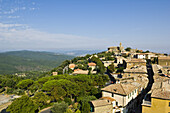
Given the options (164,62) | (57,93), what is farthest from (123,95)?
(164,62)

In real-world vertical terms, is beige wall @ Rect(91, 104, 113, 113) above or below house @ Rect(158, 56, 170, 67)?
below

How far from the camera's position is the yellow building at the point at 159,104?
58.2 ft

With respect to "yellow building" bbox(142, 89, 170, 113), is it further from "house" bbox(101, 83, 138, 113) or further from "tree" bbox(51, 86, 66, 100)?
"tree" bbox(51, 86, 66, 100)

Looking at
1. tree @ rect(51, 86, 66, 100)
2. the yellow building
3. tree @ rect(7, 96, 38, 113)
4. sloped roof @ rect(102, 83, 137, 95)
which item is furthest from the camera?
tree @ rect(51, 86, 66, 100)

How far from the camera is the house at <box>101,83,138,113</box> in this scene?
24.7 m

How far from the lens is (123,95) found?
24688 mm

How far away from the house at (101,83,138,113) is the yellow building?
594 cm

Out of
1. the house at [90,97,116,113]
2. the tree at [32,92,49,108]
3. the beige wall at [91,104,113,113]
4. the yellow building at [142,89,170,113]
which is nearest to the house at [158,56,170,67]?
the yellow building at [142,89,170,113]

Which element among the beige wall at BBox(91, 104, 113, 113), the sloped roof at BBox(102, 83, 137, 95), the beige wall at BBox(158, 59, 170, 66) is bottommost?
the beige wall at BBox(91, 104, 113, 113)

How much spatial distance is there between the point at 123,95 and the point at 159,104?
7290mm

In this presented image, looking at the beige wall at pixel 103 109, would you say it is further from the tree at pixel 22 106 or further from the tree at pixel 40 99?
the tree at pixel 40 99

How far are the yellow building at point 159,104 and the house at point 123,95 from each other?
19.5 ft

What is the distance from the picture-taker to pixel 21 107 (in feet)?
87.3

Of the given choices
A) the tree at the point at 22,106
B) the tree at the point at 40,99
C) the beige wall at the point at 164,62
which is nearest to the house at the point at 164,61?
the beige wall at the point at 164,62
